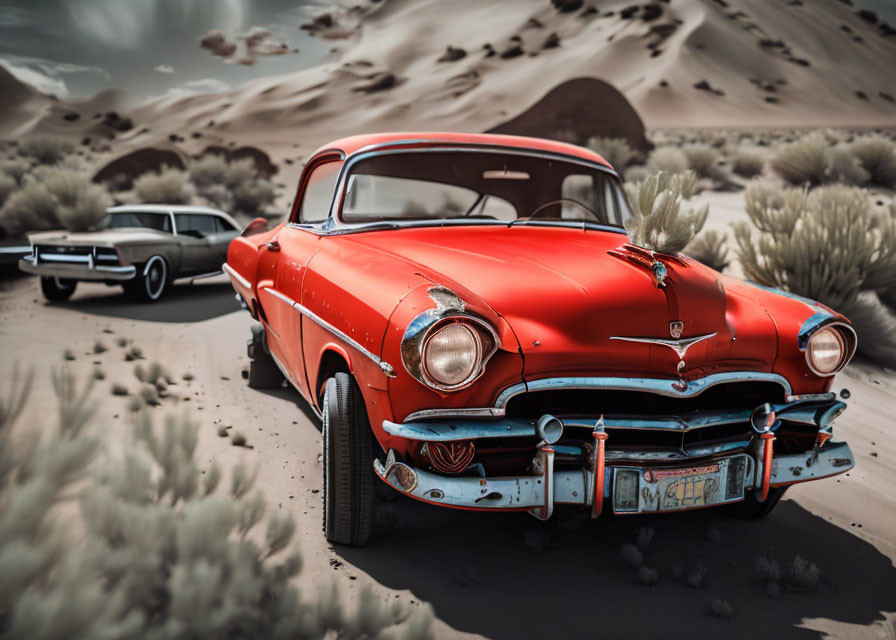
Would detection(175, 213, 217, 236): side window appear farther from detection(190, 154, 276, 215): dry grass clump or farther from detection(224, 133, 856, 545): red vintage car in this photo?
detection(190, 154, 276, 215): dry grass clump

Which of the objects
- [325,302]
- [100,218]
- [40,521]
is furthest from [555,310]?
[100,218]

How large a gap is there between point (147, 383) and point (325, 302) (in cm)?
263

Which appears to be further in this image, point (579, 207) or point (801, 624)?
point (579, 207)

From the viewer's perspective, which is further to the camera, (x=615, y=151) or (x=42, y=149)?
(x=42, y=149)

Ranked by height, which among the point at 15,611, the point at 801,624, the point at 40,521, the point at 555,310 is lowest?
the point at 801,624

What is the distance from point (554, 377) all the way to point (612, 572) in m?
0.96

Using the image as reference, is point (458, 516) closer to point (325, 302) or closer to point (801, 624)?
point (325, 302)

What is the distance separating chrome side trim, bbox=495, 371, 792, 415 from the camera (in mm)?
2359

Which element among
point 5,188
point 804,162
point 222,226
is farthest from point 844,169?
point 5,188

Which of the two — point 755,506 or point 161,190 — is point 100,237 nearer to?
point 755,506

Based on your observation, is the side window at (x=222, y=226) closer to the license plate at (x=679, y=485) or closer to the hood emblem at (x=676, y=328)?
the hood emblem at (x=676, y=328)

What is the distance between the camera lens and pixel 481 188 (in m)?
4.39

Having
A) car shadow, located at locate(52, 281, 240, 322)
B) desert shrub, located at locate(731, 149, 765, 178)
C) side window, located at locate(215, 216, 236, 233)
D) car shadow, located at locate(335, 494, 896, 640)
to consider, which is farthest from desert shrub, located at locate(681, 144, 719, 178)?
car shadow, located at locate(335, 494, 896, 640)

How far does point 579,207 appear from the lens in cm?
436
